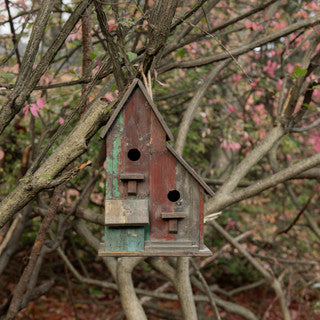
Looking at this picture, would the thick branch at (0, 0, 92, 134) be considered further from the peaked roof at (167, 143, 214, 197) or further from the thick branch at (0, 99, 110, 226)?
the peaked roof at (167, 143, 214, 197)

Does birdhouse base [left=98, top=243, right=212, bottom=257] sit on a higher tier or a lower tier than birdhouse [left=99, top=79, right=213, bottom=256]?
lower

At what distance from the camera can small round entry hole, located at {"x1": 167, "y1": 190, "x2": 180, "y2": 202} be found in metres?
2.11

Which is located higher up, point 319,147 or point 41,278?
point 319,147

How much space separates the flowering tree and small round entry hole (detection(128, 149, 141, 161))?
8.6 inches

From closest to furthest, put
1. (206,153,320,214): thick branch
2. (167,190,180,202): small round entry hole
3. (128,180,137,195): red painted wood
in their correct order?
(128,180,137,195): red painted wood → (167,190,180,202): small round entry hole → (206,153,320,214): thick branch

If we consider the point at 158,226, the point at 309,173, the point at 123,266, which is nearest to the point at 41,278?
the point at 123,266

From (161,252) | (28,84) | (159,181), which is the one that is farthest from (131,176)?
(28,84)

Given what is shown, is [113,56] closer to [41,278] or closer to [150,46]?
[150,46]

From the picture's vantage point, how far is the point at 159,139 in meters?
2.03

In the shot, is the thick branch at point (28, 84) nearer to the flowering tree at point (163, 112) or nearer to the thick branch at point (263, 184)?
the flowering tree at point (163, 112)

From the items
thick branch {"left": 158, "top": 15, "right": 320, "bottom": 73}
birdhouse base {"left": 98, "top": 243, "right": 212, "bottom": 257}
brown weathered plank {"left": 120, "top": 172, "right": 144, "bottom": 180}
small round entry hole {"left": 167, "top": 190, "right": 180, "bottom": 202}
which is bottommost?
birdhouse base {"left": 98, "top": 243, "right": 212, "bottom": 257}

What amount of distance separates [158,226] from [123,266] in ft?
4.81

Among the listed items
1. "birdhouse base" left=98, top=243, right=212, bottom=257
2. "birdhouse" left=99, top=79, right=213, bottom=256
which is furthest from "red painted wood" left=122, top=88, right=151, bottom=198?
"birdhouse base" left=98, top=243, right=212, bottom=257

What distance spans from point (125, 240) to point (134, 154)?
1.46 ft
